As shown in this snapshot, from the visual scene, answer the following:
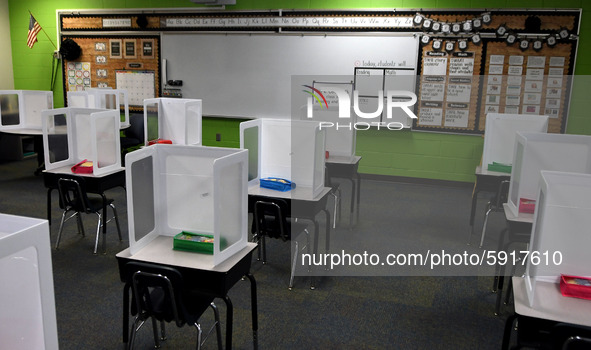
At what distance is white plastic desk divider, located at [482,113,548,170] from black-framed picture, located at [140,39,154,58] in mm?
5240

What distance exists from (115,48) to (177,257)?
6262 mm

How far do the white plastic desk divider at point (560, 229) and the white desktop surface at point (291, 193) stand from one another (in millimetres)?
1643

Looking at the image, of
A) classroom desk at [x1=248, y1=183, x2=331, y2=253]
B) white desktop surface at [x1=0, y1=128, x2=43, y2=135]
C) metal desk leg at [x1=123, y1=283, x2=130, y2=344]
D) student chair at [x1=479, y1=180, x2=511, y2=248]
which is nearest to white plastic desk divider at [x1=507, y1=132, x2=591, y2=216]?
student chair at [x1=479, y1=180, x2=511, y2=248]

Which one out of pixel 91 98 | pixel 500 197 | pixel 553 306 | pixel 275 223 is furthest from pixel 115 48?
pixel 553 306

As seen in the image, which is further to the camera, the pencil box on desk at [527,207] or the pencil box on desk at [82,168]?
the pencil box on desk at [82,168]

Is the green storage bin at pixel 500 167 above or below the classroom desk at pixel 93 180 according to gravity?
above

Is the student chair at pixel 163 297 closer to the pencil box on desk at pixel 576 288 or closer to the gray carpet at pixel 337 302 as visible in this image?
the gray carpet at pixel 337 302

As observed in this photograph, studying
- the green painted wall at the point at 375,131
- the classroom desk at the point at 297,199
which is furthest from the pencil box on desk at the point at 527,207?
the green painted wall at the point at 375,131

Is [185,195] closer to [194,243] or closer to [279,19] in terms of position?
[194,243]

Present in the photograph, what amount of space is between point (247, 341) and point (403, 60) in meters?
4.66

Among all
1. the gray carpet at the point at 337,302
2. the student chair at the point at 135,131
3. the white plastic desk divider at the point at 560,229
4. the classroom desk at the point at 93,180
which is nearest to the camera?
the white plastic desk divider at the point at 560,229

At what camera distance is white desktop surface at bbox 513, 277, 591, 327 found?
1.93 m

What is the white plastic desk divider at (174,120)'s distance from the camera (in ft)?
17.4

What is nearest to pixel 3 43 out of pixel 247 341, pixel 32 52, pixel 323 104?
pixel 32 52
